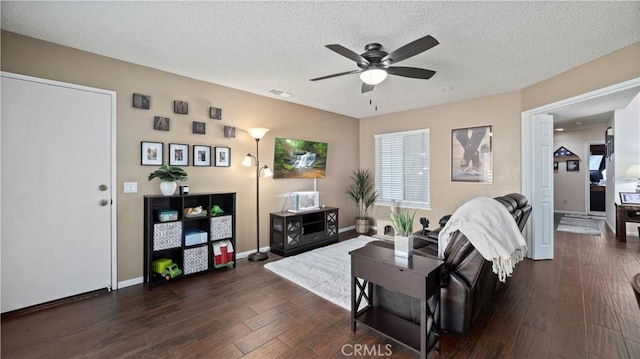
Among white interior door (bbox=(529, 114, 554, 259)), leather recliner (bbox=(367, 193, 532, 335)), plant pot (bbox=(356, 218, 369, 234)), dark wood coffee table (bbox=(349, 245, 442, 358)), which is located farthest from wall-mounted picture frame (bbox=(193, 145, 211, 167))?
white interior door (bbox=(529, 114, 554, 259))

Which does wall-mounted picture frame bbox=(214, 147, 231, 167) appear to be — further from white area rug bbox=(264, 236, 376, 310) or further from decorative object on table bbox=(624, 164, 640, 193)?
decorative object on table bbox=(624, 164, 640, 193)

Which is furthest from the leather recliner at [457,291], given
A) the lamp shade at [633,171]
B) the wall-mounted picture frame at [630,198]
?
the lamp shade at [633,171]

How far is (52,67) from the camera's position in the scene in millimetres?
2770

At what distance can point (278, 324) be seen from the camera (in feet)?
7.93

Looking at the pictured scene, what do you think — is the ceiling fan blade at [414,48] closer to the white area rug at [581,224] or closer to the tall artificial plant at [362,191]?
the tall artificial plant at [362,191]

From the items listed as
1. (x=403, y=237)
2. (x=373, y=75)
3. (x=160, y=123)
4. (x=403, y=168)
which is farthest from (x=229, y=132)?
(x=403, y=168)

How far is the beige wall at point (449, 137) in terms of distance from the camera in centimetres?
439

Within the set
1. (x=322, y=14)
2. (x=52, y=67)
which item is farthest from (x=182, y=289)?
(x=322, y=14)

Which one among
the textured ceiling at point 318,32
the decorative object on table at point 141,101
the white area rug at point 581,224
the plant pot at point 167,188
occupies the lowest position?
the white area rug at point 581,224

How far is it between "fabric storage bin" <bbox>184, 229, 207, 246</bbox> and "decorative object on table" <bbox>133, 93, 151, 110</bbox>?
167 centimetres

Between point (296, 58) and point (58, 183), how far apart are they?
9.41 feet

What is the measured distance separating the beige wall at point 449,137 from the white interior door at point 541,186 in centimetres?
24

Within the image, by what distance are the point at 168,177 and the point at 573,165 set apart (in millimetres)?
10514

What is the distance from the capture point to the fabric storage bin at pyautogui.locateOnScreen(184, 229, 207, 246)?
3420mm
